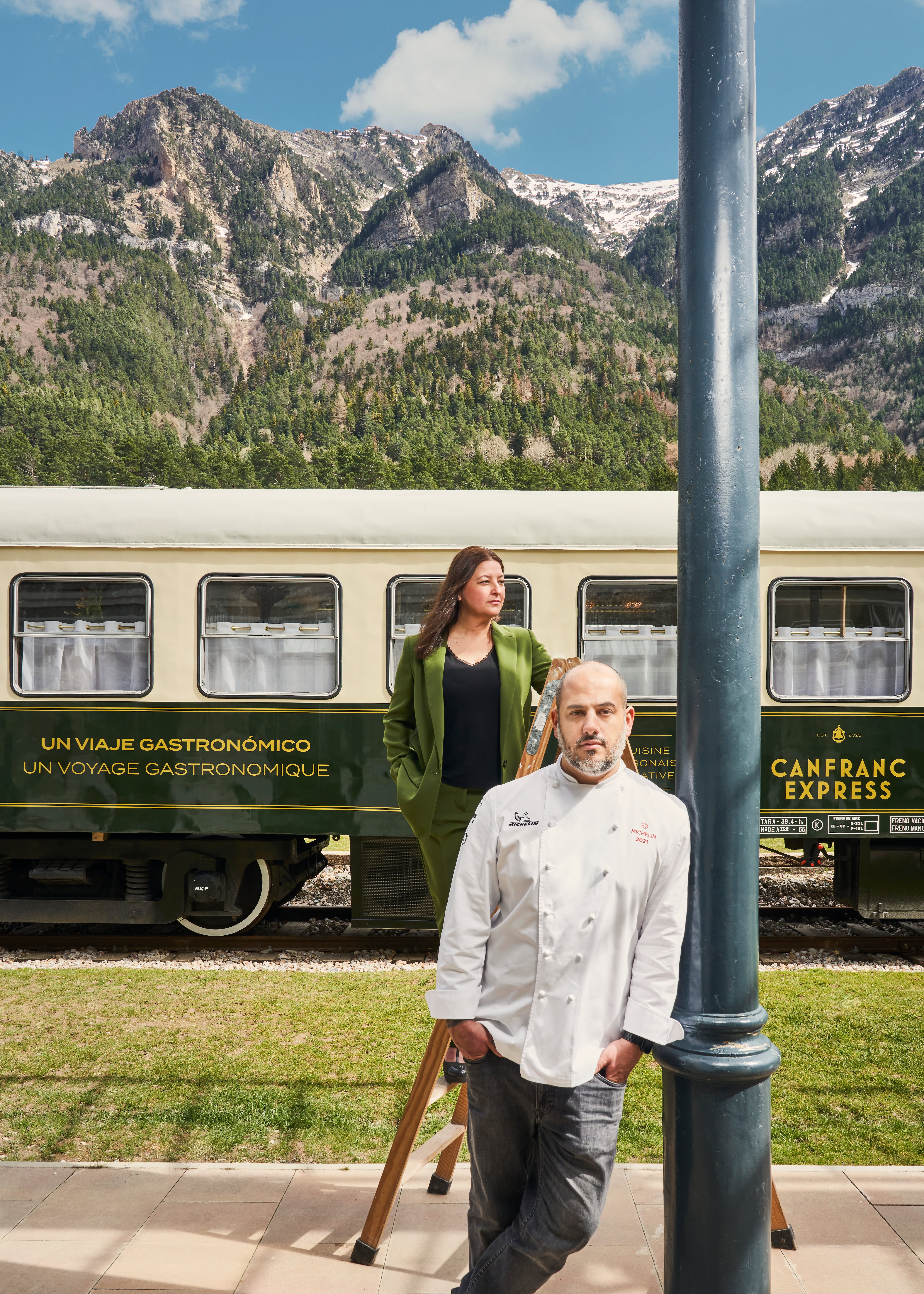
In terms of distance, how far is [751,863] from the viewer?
2568 mm

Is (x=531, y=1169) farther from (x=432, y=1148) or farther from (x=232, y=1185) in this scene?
(x=232, y=1185)

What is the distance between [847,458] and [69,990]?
96.3 metres

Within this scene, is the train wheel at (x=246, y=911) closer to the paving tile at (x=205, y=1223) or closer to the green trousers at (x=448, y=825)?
the paving tile at (x=205, y=1223)

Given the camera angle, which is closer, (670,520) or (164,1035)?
(164,1035)

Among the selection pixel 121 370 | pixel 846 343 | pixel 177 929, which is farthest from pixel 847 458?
pixel 177 929

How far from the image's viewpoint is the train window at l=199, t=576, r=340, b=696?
7273mm

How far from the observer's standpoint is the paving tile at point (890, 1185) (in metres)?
3.53

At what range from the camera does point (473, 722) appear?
11.1 ft

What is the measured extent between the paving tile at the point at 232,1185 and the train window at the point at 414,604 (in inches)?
153

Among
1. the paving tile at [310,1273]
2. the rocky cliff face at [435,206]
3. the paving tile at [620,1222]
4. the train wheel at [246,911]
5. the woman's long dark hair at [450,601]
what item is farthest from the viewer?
the rocky cliff face at [435,206]

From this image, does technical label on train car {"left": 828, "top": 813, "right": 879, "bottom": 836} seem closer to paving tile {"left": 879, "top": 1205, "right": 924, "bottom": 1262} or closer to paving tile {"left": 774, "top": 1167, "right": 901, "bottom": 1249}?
paving tile {"left": 774, "top": 1167, "right": 901, "bottom": 1249}

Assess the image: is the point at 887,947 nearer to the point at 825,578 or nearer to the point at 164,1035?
the point at 825,578

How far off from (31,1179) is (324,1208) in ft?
3.59

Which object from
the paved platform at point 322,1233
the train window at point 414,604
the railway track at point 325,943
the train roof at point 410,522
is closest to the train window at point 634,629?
the train roof at point 410,522
